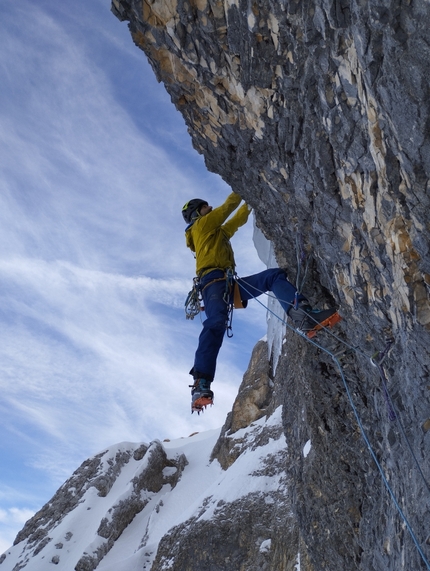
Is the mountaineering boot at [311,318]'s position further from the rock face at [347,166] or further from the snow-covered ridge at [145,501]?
the snow-covered ridge at [145,501]

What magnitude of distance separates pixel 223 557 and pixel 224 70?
13261 millimetres

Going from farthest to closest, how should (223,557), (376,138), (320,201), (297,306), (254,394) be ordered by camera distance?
1. (254,394)
2. (223,557)
3. (297,306)
4. (320,201)
5. (376,138)

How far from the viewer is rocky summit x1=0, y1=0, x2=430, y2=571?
107 inches

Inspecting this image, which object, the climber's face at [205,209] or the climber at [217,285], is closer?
the climber at [217,285]

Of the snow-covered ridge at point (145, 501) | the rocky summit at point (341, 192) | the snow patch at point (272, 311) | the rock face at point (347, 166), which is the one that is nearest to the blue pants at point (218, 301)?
the rocky summit at point (341, 192)

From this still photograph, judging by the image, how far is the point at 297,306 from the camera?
171 inches

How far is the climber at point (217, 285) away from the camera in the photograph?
4496 mm

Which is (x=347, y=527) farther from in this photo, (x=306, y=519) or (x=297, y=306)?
(x=297, y=306)

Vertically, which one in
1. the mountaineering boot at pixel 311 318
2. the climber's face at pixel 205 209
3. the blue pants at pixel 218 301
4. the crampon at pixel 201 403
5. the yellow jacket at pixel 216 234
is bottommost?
the crampon at pixel 201 403

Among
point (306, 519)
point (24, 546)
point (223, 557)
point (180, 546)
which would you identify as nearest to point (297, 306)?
point (306, 519)

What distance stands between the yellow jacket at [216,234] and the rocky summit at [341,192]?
424 millimetres

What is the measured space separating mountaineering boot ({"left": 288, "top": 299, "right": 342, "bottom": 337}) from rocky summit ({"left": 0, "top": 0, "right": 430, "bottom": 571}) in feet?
0.42

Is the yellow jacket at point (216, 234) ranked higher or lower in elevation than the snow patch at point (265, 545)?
higher

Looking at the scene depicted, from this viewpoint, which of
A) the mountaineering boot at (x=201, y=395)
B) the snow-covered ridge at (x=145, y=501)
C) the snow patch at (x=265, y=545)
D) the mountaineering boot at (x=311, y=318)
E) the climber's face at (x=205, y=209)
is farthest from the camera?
the snow-covered ridge at (x=145, y=501)
